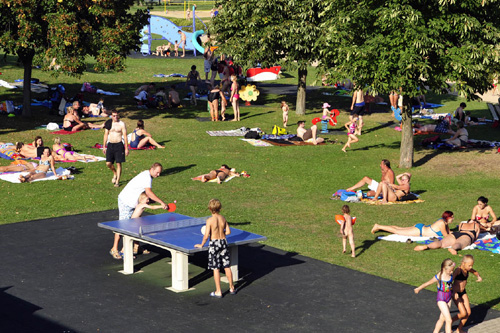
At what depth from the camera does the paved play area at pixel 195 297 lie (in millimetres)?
11133

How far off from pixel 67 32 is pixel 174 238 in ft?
62.5

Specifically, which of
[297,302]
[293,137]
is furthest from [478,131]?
[297,302]

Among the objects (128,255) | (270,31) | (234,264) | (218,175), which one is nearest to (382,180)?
(218,175)

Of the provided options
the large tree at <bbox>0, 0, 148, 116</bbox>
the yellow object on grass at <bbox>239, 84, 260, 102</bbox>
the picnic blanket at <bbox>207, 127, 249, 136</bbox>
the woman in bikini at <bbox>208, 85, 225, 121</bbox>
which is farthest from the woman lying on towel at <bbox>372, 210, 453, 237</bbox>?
the yellow object on grass at <bbox>239, 84, 260, 102</bbox>

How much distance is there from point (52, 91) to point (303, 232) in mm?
22580

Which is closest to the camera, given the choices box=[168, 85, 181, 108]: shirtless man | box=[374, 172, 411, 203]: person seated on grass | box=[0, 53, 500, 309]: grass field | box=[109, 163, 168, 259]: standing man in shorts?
box=[109, 163, 168, 259]: standing man in shorts

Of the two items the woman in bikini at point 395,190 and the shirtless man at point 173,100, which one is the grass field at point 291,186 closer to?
the woman in bikini at point 395,190

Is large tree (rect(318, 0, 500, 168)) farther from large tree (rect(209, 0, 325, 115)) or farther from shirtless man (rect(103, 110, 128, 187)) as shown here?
shirtless man (rect(103, 110, 128, 187))

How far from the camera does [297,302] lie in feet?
40.0

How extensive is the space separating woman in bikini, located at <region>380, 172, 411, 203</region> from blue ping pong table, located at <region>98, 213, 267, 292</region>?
7.16 metres

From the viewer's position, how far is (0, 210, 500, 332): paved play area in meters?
11.1

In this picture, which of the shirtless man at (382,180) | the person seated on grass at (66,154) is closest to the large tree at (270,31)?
the person seated on grass at (66,154)

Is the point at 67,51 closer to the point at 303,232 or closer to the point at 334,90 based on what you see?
the point at 303,232

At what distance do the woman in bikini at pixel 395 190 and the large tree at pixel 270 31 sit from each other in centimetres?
1229
